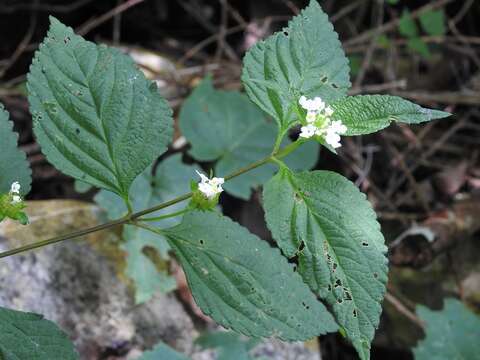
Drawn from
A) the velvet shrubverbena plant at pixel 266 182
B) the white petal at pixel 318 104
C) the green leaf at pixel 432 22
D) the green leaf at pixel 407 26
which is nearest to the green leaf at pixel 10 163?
the velvet shrubverbena plant at pixel 266 182

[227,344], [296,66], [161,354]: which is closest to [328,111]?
[296,66]

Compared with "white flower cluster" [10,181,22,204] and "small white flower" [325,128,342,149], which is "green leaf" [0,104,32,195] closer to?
"white flower cluster" [10,181,22,204]

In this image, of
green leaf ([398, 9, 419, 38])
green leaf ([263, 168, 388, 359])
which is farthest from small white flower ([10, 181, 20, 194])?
green leaf ([398, 9, 419, 38])

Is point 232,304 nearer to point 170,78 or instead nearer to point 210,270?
point 210,270

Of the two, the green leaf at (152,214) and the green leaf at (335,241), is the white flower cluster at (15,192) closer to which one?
the green leaf at (335,241)

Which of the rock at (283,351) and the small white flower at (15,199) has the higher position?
the small white flower at (15,199)
